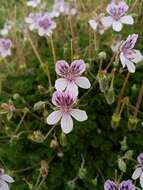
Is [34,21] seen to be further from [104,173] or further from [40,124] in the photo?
[104,173]

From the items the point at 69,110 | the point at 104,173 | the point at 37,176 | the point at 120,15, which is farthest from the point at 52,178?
the point at 120,15

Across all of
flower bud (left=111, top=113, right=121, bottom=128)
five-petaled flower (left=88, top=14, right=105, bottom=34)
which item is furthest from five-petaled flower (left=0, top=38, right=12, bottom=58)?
flower bud (left=111, top=113, right=121, bottom=128)

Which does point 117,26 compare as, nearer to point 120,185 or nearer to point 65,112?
point 65,112

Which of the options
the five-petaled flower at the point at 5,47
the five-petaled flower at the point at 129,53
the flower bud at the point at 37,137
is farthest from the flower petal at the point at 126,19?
the five-petaled flower at the point at 5,47

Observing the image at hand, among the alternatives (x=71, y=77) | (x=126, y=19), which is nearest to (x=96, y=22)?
(x=126, y=19)

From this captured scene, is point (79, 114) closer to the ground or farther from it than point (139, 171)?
farther from it

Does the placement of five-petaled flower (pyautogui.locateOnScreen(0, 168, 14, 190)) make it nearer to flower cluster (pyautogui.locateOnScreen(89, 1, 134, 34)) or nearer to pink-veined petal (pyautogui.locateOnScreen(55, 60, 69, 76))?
pink-veined petal (pyautogui.locateOnScreen(55, 60, 69, 76))

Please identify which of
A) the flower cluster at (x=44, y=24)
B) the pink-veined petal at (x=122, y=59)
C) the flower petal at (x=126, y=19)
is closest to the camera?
the pink-veined petal at (x=122, y=59)

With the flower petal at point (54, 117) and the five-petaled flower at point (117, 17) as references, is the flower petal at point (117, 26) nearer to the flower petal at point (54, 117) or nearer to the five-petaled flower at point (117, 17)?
the five-petaled flower at point (117, 17)

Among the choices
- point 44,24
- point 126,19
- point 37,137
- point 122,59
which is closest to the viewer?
point 122,59
